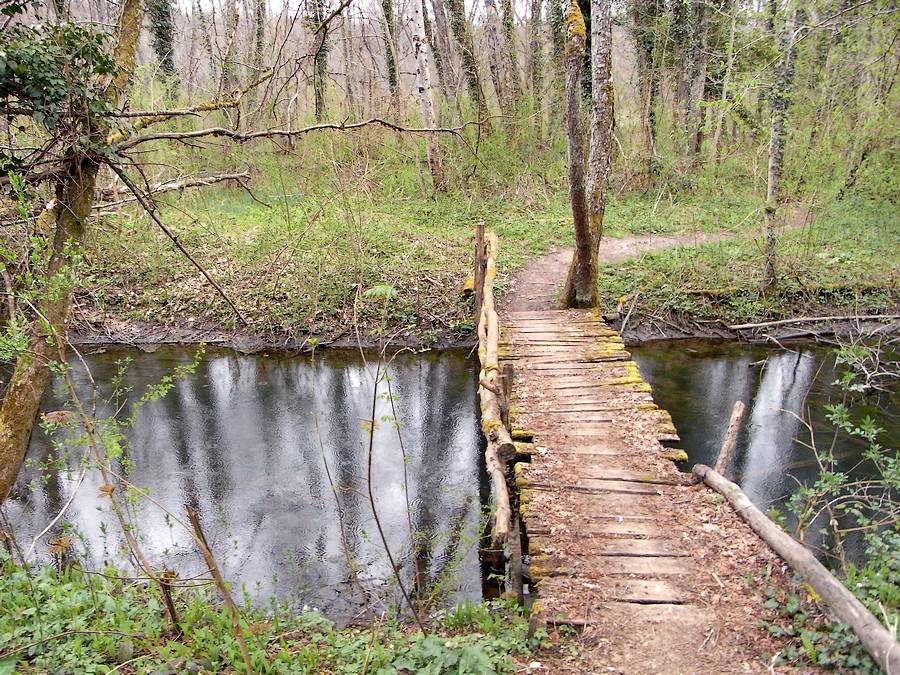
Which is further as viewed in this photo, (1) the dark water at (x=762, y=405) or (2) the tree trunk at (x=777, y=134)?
(2) the tree trunk at (x=777, y=134)

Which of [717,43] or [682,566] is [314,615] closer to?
[682,566]

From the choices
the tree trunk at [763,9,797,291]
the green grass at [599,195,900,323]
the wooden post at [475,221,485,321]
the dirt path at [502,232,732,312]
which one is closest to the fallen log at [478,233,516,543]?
Answer: the wooden post at [475,221,485,321]

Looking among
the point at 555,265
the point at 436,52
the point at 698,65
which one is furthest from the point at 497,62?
the point at 555,265

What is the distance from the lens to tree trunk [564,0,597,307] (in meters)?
7.48

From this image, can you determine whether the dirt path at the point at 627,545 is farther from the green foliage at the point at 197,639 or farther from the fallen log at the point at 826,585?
the green foliage at the point at 197,639

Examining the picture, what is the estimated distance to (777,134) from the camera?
9.59m

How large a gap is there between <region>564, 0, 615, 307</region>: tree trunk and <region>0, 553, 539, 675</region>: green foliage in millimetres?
6114

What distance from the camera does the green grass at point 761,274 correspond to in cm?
1098

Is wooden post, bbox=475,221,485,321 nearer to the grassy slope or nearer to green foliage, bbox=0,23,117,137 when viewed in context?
the grassy slope

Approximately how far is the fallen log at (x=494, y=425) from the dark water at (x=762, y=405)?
2931 millimetres

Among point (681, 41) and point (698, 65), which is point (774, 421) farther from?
point (681, 41)

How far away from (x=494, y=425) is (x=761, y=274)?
8378 millimetres

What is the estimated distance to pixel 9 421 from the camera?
4012 millimetres

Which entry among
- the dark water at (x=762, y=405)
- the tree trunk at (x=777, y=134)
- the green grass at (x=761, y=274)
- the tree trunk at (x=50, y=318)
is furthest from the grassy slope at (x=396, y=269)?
the tree trunk at (x=50, y=318)
